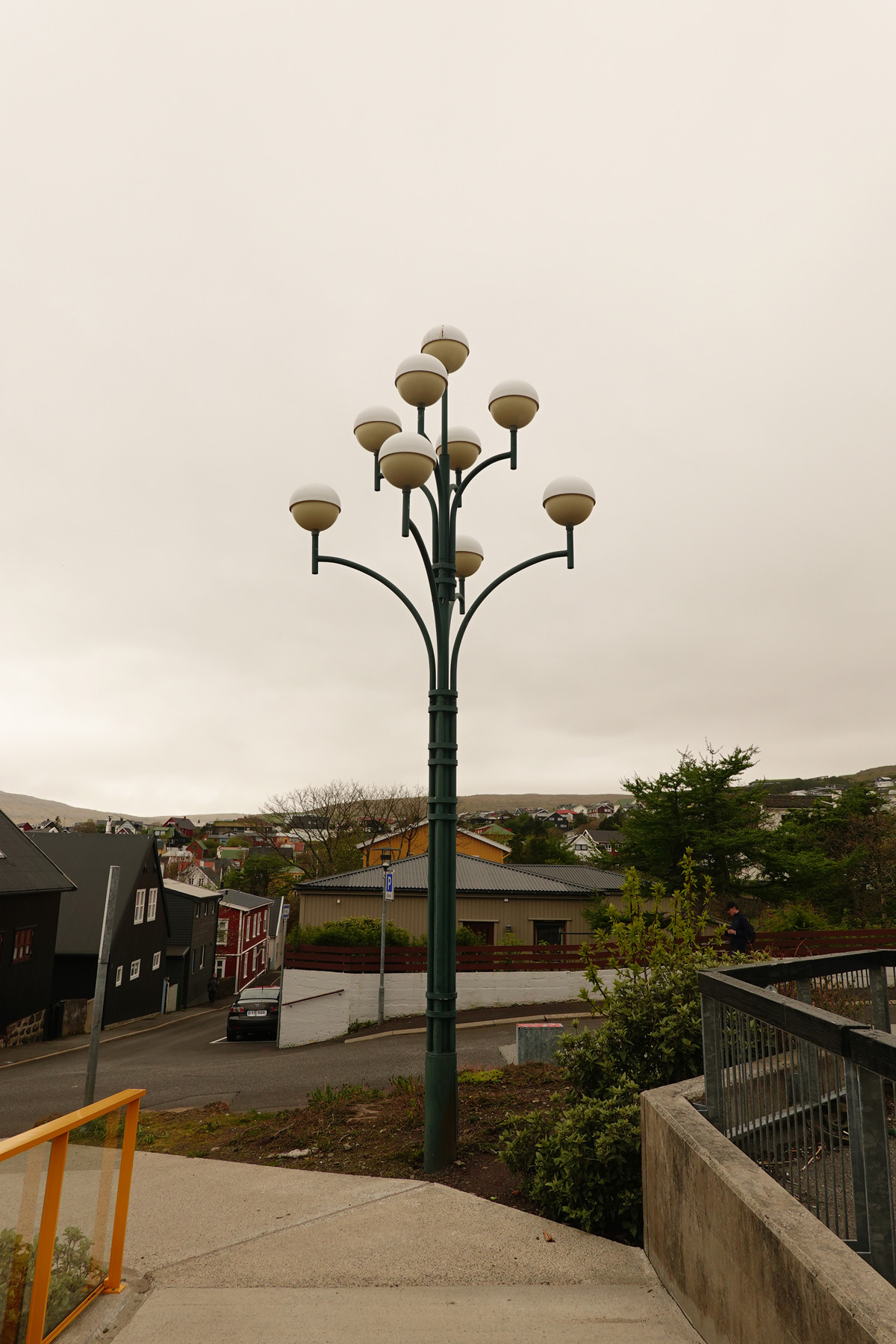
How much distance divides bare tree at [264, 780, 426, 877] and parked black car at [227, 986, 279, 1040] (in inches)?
1114

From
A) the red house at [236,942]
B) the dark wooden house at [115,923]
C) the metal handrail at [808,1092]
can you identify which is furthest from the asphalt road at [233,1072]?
the red house at [236,942]

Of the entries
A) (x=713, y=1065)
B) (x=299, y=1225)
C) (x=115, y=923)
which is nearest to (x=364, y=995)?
(x=299, y=1225)

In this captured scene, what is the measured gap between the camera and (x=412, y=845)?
2324 inches

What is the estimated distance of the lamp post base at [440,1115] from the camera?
588cm

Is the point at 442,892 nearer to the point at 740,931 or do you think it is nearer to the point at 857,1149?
the point at 857,1149

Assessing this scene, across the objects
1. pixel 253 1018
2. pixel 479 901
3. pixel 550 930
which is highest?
pixel 479 901

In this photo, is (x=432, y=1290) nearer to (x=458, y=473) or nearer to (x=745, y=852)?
(x=458, y=473)

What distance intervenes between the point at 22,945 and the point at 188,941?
1855cm

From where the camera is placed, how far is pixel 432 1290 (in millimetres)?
4012

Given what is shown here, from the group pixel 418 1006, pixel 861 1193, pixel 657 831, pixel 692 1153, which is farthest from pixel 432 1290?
pixel 657 831

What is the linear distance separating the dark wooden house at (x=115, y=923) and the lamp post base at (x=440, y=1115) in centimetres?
3120

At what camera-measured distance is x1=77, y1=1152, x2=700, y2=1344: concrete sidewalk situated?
364 cm

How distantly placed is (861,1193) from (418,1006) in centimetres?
1860

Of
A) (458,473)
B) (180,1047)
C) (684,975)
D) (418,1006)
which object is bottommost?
(180,1047)
